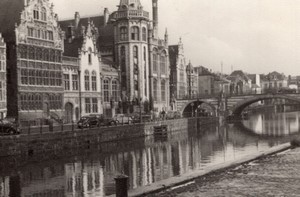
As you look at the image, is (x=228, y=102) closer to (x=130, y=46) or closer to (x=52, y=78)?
(x=130, y=46)

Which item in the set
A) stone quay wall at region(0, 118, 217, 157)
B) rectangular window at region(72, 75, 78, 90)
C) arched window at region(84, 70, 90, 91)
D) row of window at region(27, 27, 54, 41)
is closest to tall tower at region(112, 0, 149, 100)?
arched window at region(84, 70, 90, 91)

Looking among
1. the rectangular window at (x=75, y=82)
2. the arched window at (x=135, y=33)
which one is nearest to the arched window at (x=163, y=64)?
the arched window at (x=135, y=33)

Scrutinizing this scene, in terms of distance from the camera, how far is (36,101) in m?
56.2

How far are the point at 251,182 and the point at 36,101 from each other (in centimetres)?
4110

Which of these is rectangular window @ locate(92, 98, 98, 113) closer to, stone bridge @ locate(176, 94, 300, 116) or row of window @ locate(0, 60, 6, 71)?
row of window @ locate(0, 60, 6, 71)

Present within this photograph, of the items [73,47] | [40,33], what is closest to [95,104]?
[73,47]

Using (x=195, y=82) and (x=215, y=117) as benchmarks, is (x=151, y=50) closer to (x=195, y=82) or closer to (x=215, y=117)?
(x=215, y=117)

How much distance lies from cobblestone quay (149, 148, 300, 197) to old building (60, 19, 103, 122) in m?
42.9

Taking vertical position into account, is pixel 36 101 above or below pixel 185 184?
above

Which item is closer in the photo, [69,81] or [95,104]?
[69,81]

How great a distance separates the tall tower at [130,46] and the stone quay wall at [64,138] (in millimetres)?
17310

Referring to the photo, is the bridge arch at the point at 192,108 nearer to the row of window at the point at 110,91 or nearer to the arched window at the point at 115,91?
the arched window at the point at 115,91

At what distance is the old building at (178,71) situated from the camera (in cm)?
10871

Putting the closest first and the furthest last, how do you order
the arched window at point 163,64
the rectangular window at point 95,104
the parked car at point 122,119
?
the parked car at point 122,119 < the rectangular window at point 95,104 < the arched window at point 163,64
